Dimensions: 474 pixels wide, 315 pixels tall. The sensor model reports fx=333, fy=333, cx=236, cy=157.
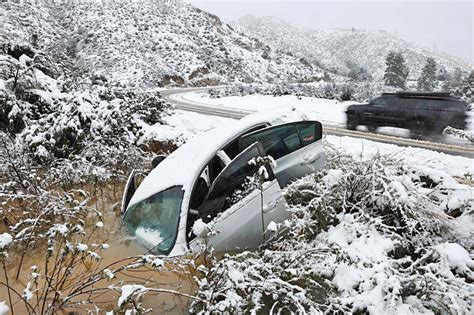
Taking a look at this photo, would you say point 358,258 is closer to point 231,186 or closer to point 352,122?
point 231,186

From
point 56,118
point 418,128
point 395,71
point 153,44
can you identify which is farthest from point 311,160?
point 153,44

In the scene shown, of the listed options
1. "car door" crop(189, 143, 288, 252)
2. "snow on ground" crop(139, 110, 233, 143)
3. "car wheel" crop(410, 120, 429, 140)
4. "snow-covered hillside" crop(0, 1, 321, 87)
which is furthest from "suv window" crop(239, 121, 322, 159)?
"snow-covered hillside" crop(0, 1, 321, 87)

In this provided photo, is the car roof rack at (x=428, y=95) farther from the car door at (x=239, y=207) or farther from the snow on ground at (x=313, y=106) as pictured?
the car door at (x=239, y=207)

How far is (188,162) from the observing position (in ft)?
14.0

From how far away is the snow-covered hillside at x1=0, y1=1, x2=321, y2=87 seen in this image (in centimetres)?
4116

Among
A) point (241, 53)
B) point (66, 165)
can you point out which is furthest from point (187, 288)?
point (241, 53)

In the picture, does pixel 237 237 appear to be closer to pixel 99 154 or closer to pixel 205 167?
pixel 205 167

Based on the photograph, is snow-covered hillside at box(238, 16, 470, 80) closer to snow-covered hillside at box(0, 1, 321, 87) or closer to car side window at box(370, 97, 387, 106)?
snow-covered hillside at box(0, 1, 321, 87)

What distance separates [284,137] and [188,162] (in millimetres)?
1698

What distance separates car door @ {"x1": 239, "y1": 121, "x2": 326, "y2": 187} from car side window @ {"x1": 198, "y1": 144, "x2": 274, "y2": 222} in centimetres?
70

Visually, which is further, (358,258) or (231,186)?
(231,186)

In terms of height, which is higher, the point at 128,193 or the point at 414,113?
the point at 414,113

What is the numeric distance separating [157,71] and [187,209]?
4220cm

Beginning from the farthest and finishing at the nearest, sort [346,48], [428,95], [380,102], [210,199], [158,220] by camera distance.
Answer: [346,48] < [380,102] < [428,95] < [158,220] < [210,199]
